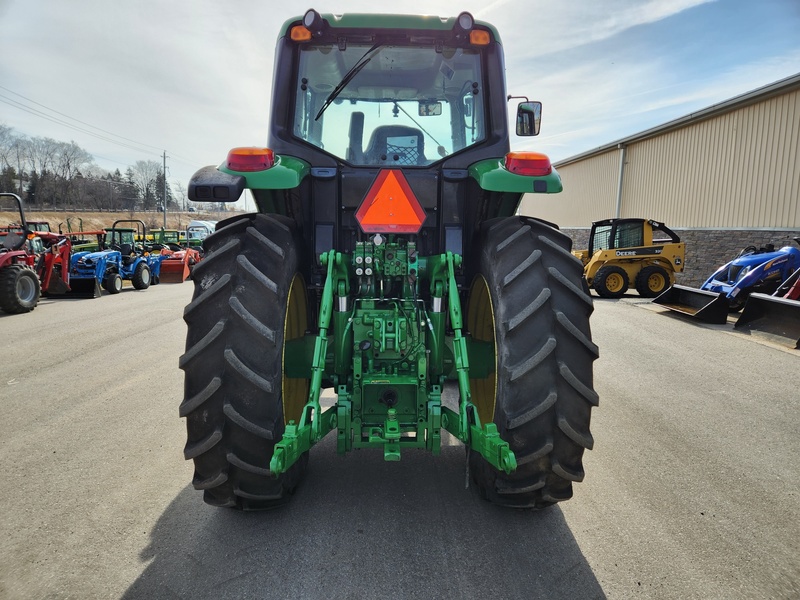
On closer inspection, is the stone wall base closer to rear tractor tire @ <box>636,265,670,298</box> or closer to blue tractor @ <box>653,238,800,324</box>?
rear tractor tire @ <box>636,265,670,298</box>

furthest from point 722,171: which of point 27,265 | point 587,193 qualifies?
point 27,265

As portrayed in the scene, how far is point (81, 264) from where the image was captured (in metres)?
13.4

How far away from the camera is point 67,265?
12734mm

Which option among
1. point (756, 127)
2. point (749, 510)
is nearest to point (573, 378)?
point (749, 510)

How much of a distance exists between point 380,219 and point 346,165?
2.05 feet

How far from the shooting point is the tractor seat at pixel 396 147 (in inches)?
127

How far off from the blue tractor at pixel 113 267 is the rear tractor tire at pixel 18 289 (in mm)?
2296

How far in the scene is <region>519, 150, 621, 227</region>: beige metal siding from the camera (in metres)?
22.9

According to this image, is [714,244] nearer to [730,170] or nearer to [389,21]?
[730,170]

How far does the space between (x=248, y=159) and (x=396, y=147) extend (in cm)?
103

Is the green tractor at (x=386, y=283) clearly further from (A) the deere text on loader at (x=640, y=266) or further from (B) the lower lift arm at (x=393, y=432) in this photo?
(A) the deere text on loader at (x=640, y=266)

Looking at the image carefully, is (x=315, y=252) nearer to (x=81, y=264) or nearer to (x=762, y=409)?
(x=762, y=409)

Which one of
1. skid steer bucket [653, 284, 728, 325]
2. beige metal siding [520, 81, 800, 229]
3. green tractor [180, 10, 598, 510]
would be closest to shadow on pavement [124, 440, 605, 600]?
green tractor [180, 10, 598, 510]

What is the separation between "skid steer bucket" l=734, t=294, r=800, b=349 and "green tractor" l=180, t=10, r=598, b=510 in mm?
6235
